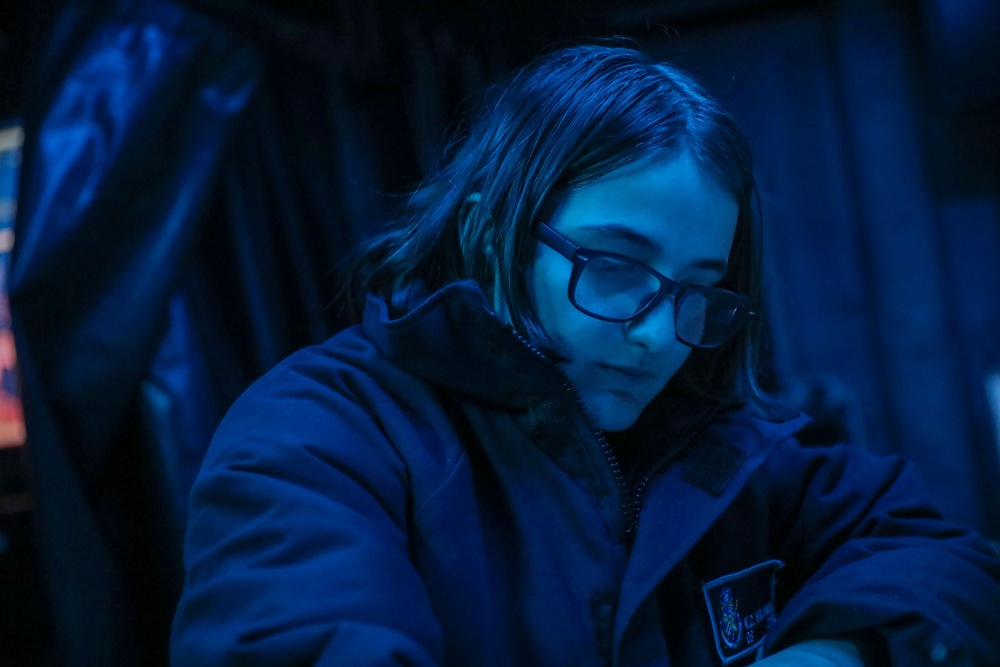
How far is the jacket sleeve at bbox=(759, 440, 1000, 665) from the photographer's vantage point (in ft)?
2.43

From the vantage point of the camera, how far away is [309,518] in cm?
54

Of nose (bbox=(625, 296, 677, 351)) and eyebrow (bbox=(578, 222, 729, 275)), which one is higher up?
eyebrow (bbox=(578, 222, 729, 275))

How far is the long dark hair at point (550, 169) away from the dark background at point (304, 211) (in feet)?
0.65

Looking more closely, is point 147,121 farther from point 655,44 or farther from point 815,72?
point 815,72

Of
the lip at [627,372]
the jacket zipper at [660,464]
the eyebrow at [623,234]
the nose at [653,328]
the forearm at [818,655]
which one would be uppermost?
the eyebrow at [623,234]

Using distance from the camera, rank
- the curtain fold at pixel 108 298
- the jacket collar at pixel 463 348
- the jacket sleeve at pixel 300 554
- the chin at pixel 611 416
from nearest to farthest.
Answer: the jacket sleeve at pixel 300 554 < the jacket collar at pixel 463 348 < the chin at pixel 611 416 < the curtain fold at pixel 108 298

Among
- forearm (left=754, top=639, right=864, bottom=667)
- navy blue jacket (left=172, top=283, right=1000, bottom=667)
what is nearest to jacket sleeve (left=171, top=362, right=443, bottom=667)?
navy blue jacket (left=172, top=283, right=1000, bottom=667)

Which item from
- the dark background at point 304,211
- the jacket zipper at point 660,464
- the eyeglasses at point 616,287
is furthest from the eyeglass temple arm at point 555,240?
the dark background at point 304,211

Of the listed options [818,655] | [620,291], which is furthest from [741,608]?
[620,291]

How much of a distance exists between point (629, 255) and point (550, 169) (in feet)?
0.40

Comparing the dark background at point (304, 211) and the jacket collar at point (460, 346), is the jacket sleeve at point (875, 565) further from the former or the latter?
the dark background at point (304, 211)

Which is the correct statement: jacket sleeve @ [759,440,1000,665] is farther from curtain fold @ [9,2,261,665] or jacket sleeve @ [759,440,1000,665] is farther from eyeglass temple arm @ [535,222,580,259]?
curtain fold @ [9,2,261,665]

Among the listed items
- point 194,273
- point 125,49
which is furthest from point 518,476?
point 125,49

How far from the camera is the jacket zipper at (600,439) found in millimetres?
701
